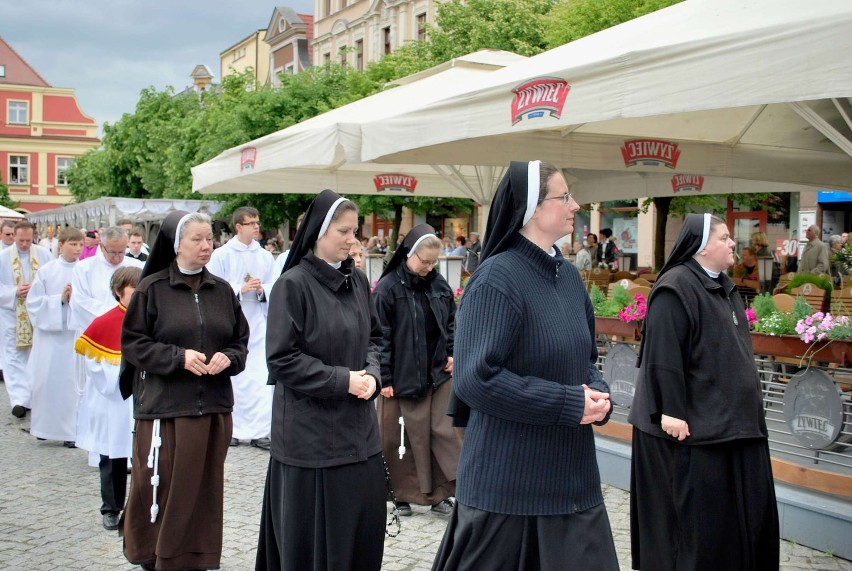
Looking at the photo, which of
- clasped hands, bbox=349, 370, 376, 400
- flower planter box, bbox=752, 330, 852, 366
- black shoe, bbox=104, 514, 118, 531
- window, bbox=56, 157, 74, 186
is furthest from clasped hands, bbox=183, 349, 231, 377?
window, bbox=56, 157, 74, 186

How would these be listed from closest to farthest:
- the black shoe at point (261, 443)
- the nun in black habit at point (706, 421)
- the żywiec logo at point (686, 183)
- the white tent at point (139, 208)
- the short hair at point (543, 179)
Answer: the short hair at point (543, 179)
the nun in black habit at point (706, 421)
the black shoe at point (261, 443)
the żywiec logo at point (686, 183)
the white tent at point (139, 208)

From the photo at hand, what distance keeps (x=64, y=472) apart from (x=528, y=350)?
20.6ft

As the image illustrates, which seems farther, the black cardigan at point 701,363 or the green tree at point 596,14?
the green tree at point 596,14

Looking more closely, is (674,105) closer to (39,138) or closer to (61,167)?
(61,167)

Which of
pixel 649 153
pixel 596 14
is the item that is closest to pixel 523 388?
pixel 649 153

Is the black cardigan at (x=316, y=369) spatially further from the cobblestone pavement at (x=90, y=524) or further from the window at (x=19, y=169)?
the window at (x=19, y=169)

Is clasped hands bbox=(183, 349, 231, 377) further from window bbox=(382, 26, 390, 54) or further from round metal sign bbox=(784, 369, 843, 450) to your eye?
window bbox=(382, 26, 390, 54)

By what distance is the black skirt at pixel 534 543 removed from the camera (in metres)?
3.29

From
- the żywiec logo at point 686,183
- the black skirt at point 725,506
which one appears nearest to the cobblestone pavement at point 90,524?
the black skirt at point 725,506

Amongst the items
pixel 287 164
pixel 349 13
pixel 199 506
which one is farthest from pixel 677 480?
pixel 349 13

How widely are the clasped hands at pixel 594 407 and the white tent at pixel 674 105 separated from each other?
87.8 inches

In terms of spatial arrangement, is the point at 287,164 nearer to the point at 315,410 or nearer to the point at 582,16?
the point at 315,410

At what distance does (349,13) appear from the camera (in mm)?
50812

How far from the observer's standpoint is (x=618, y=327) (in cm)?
784
